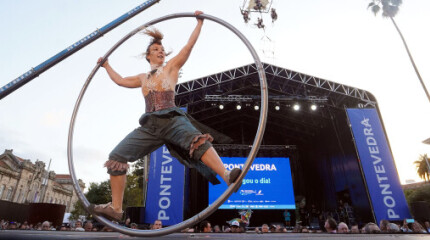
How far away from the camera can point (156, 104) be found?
269 cm

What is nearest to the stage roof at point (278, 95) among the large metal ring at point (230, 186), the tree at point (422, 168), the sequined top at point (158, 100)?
the large metal ring at point (230, 186)

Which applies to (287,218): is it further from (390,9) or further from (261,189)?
(390,9)

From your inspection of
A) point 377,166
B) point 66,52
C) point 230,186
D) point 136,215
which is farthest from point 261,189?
point 230,186

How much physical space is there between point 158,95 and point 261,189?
14.4m

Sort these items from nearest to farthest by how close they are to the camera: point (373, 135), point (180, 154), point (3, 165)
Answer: point (180, 154) < point (373, 135) < point (3, 165)

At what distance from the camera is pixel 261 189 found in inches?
627

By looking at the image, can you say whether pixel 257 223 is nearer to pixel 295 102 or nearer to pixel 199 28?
pixel 295 102

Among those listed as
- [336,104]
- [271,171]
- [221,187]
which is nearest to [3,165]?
[221,187]

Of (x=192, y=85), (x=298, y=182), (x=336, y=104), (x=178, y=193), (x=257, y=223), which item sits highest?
(x=192, y=85)

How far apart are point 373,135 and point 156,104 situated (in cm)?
1324

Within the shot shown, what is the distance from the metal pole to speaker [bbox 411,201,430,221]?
14.0 metres

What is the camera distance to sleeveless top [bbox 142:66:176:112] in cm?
269

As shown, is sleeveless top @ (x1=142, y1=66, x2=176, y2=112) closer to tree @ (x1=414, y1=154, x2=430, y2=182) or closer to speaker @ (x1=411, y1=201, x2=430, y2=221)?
speaker @ (x1=411, y1=201, x2=430, y2=221)

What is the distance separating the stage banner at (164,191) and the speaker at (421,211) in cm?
1078
